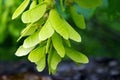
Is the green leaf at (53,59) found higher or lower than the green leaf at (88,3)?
lower

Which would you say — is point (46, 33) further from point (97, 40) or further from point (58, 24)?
point (97, 40)

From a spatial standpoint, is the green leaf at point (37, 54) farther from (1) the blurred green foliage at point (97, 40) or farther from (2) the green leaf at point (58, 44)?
(1) the blurred green foliage at point (97, 40)

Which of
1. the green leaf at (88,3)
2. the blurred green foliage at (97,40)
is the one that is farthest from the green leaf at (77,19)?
the blurred green foliage at (97,40)

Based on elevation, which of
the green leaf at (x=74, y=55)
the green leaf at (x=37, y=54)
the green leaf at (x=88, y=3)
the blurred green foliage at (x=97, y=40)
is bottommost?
the blurred green foliage at (x=97, y=40)

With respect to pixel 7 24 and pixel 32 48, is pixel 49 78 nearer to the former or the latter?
pixel 7 24

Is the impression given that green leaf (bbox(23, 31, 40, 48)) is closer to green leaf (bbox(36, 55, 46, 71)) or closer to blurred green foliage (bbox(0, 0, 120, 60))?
green leaf (bbox(36, 55, 46, 71))

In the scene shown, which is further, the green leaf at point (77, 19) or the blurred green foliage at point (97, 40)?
the blurred green foliage at point (97, 40)
